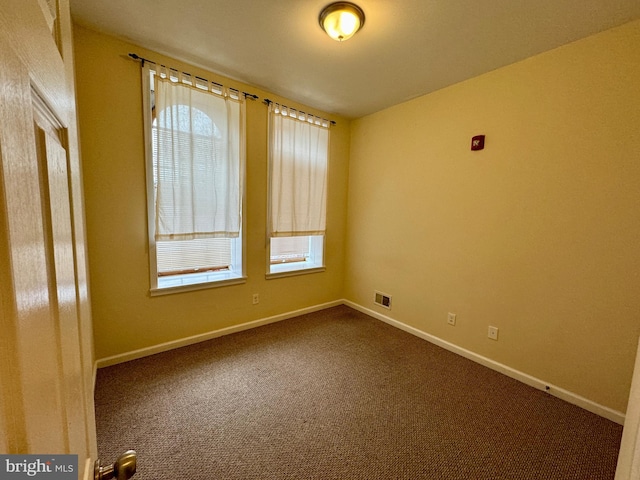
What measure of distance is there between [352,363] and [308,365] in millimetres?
393

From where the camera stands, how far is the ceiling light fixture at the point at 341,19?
1604 millimetres

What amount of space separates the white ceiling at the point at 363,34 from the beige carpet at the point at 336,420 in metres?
2.57

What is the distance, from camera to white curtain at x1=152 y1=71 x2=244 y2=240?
2.21 meters

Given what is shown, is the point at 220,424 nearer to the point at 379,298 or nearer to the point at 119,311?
the point at 119,311

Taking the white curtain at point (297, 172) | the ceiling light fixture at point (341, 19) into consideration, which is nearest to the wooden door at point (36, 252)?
the ceiling light fixture at point (341, 19)

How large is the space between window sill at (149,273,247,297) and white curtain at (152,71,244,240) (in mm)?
449

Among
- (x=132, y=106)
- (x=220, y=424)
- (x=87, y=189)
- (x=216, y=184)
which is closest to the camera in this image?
(x=220, y=424)

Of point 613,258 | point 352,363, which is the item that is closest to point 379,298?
point 352,363

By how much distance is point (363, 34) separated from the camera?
73.0 inches

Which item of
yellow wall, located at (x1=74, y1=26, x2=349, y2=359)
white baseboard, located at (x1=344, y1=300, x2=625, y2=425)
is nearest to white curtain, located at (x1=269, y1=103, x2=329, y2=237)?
yellow wall, located at (x1=74, y1=26, x2=349, y2=359)

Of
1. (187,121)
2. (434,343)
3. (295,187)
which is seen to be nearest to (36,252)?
(187,121)

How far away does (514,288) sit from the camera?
219 centimetres

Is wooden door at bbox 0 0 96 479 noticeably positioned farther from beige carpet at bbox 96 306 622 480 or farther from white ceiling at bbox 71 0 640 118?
white ceiling at bbox 71 0 640 118

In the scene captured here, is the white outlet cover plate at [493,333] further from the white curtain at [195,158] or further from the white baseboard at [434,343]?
the white curtain at [195,158]
